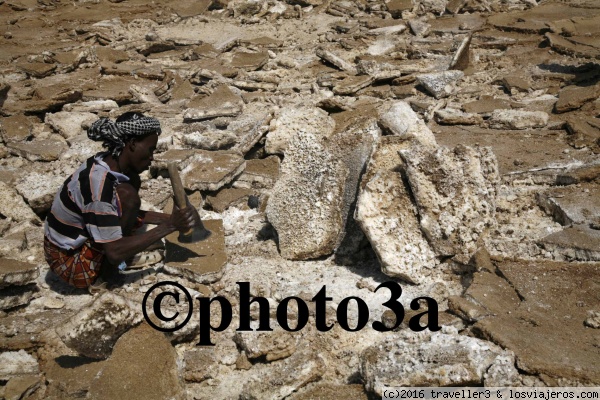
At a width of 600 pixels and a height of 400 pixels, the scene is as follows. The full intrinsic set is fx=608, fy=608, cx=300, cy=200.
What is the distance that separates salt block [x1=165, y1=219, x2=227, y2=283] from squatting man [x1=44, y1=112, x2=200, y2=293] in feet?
1.15

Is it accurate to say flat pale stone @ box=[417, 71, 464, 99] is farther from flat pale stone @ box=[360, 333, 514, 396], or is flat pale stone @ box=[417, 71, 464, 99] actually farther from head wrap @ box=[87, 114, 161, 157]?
flat pale stone @ box=[360, 333, 514, 396]

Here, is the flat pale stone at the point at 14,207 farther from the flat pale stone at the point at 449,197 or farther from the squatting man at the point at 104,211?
the flat pale stone at the point at 449,197

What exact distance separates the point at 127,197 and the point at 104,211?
23 cm

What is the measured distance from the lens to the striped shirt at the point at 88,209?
3.89 metres

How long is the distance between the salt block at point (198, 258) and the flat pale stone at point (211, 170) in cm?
75

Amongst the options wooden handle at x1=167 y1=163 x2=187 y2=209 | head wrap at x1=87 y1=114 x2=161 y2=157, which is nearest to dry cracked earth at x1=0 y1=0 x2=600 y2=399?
wooden handle at x1=167 y1=163 x2=187 y2=209

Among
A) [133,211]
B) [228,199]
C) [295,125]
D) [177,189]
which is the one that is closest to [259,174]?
[228,199]

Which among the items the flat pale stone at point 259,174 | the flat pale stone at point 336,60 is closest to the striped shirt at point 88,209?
the flat pale stone at point 259,174

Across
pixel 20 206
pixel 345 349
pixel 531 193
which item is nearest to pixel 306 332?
pixel 345 349

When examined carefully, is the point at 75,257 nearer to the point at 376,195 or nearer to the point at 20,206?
the point at 20,206

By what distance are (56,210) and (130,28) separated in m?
8.37

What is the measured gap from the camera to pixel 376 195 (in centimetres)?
407

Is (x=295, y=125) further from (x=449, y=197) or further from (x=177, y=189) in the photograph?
(x=449, y=197)

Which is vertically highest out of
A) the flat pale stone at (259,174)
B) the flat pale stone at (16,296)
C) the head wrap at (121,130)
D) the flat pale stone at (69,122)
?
the head wrap at (121,130)
